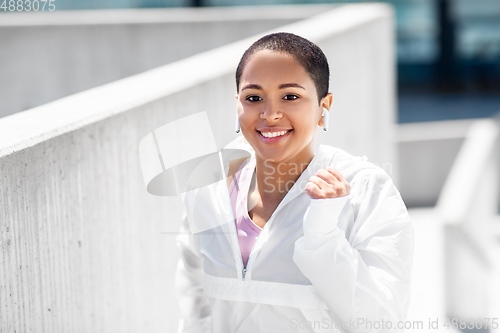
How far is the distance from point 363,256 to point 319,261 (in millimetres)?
149

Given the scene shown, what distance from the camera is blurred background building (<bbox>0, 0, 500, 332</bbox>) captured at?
1873 mm

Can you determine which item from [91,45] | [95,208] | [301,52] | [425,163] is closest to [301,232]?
[301,52]

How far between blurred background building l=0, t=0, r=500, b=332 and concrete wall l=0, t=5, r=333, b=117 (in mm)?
15

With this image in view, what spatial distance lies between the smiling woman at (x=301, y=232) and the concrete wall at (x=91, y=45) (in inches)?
215

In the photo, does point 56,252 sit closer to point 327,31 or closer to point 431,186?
point 327,31

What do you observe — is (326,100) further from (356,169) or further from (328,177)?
(328,177)

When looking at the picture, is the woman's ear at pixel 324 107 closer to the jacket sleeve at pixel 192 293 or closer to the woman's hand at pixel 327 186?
the woman's hand at pixel 327 186

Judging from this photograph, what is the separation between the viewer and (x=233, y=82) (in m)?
3.13

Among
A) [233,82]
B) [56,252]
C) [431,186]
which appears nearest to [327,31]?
[233,82]

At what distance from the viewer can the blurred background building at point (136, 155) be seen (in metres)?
1.87

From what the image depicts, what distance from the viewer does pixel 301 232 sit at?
Answer: 4.60 feet

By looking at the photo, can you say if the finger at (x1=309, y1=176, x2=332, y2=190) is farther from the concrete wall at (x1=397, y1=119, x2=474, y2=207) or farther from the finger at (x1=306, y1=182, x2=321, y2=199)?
the concrete wall at (x1=397, y1=119, x2=474, y2=207)

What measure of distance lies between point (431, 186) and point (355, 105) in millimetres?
4511

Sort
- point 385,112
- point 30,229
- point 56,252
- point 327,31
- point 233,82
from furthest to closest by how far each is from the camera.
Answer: point 385,112
point 327,31
point 233,82
point 56,252
point 30,229
